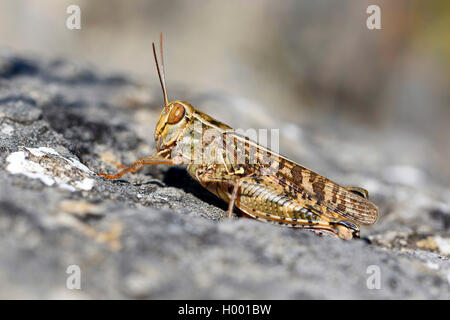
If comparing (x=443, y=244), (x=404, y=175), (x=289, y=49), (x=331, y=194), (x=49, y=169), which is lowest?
(x=443, y=244)

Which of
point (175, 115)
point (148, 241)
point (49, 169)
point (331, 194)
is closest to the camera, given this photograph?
Answer: point (148, 241)

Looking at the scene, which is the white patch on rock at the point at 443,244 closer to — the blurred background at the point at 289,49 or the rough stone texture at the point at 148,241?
the rough stone texture at the point at 148,241

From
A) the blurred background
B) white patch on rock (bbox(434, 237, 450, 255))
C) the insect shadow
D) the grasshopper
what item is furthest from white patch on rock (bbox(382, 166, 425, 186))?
the insect shadow

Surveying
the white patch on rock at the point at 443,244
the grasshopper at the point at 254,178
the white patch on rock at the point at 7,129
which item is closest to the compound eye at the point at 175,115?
the grasshopper at the point at 254,178

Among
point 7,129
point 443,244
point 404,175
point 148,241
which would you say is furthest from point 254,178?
point 404,175

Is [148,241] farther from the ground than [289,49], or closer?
closer

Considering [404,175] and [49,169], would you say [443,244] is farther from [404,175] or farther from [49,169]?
[49,169]
